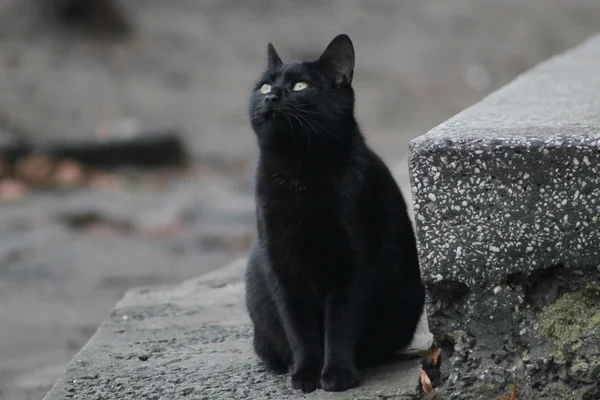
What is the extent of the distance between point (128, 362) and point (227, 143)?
7.80 meters

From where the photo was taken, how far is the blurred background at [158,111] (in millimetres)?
7168

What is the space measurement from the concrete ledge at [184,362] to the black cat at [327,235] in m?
0.09

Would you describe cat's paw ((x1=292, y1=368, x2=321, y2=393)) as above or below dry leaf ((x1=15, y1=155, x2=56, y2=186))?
below

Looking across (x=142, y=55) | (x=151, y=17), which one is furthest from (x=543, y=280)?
(x=151, y=17)

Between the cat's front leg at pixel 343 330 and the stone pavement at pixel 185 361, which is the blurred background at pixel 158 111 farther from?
the cat's front leg at pixel 343 330

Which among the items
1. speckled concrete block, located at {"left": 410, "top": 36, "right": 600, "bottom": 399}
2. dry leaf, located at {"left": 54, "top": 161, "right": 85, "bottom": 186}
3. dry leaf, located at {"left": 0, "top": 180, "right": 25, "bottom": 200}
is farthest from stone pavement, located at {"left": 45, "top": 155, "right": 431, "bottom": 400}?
dry leaf, located at {"left": 54, "top": 161, "right": 85, "bottom": 186}

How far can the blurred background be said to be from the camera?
7168 mm

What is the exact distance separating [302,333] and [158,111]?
29.2 ft

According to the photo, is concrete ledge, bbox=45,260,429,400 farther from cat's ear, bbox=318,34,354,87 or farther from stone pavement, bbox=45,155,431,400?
cat's ear, bbox=318,34,354,87

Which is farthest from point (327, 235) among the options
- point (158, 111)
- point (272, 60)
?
point (158, 111)

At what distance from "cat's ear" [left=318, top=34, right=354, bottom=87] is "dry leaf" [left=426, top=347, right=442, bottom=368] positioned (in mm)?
821

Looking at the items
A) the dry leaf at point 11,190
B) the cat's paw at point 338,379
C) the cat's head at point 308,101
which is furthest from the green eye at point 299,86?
the dry leaf at point 11,190

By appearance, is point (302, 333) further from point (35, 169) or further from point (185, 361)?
point (35, 169)

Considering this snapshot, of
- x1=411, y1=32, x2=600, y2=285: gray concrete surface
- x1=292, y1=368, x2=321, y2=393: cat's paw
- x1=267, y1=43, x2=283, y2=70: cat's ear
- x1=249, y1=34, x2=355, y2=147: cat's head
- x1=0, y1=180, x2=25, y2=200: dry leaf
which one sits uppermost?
x1=0, y1=180, x2=25, y2=200: dry leaf
